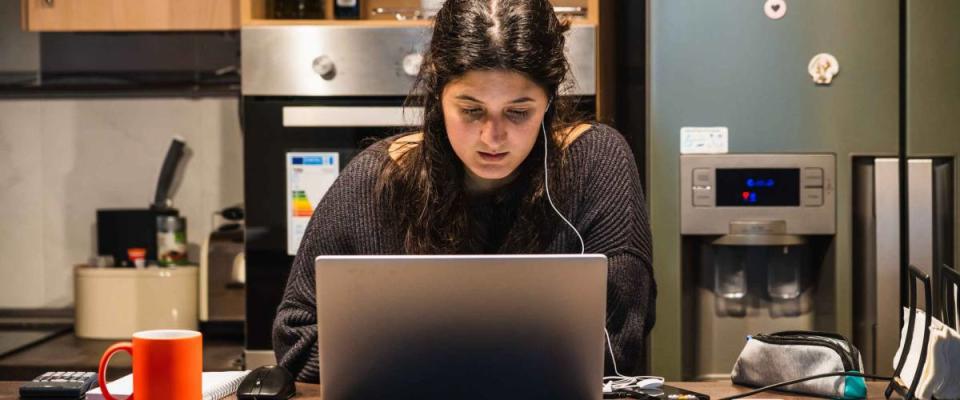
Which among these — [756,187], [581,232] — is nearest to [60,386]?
[581,232]

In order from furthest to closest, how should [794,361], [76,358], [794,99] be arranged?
[76,358], [794,99], [794,361]

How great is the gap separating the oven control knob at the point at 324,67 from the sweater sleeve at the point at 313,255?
80 cm

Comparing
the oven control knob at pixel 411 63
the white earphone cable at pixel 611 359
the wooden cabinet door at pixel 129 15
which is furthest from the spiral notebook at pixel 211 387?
the wooden cabinet door at pixel 129 15

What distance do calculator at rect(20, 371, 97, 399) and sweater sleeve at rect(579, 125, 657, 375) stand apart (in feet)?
2.38

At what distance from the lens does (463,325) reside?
1.27 meters

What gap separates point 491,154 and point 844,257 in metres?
1.16

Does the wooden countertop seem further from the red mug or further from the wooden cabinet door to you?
the red mug

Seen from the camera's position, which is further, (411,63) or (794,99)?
(411,63)

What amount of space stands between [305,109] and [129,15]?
1.99 feet

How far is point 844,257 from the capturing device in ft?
8.34

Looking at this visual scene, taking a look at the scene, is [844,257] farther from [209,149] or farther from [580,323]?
[209,149]

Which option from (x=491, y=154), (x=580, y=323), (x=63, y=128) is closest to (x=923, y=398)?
(x=580, y=323)

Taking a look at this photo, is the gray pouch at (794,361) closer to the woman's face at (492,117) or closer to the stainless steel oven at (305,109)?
the woman's face at (492,117)

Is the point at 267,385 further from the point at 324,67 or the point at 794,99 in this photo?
the point at 794,99
